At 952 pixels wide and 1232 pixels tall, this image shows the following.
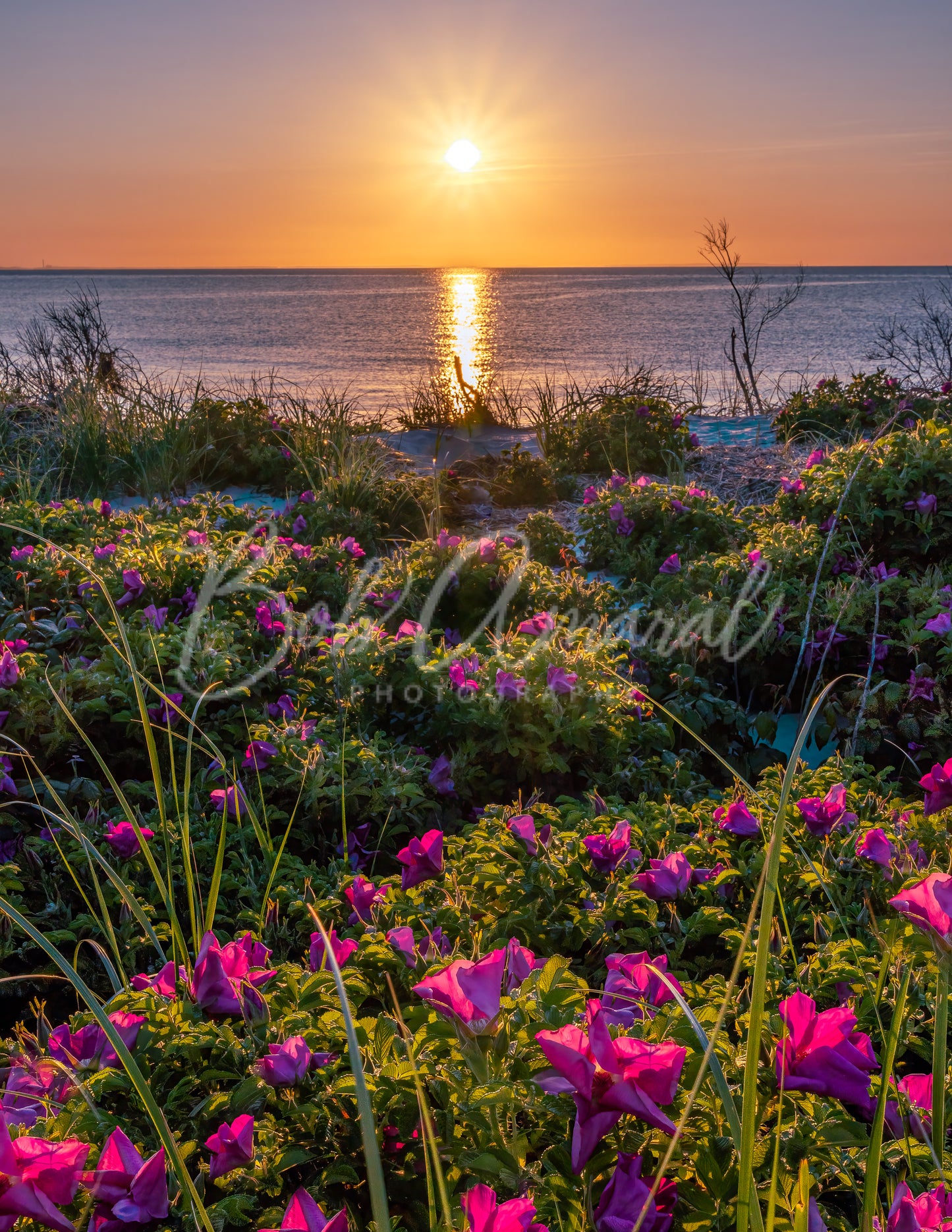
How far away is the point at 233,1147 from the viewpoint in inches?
42.6

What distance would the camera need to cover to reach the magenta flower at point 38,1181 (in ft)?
3.03

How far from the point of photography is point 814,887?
6.11ft

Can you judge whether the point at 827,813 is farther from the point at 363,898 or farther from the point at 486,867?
the point at 363,898

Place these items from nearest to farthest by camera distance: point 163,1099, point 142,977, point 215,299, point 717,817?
point 163,1099, point 142,977, point 717,817, point 215,299

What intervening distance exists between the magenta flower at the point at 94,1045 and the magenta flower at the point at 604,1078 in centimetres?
64

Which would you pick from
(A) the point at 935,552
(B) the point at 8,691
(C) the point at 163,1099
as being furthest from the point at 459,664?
(A) the point at 935,552

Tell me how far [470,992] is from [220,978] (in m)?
0.53

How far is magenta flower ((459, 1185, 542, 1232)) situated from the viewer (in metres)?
0.82

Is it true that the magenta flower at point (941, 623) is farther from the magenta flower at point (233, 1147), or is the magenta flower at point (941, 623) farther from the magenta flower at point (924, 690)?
the magenta flower at point (233, 1147)

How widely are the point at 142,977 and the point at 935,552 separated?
4368 mm

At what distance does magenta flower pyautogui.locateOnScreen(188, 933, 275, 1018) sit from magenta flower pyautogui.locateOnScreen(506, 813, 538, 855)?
603 millimetres

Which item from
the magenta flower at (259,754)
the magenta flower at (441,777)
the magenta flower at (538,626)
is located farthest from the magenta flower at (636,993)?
the magenta flower at (538,626)

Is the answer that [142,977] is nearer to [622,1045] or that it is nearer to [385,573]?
[622,1045]

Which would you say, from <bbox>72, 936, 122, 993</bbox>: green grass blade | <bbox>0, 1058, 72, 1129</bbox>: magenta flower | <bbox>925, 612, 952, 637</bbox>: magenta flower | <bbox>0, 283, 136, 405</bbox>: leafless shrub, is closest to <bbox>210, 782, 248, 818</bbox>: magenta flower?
<bbox>72, 936, 122, 993</bbox>: green grass blade
